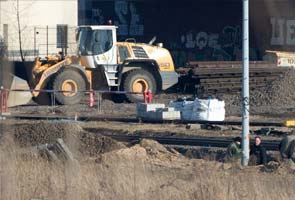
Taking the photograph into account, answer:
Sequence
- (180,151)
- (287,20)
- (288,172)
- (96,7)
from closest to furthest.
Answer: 1. (288,172)
2. (180,151)
3. (287,20)
4. (96,7)

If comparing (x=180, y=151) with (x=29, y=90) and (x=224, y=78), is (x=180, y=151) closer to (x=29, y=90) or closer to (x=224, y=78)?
(x=29, y=90)

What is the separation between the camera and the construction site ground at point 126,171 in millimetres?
13516

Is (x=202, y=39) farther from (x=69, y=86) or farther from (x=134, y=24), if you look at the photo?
(x=69, y=86)

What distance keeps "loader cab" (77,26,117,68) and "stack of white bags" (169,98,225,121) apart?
24.5 feet

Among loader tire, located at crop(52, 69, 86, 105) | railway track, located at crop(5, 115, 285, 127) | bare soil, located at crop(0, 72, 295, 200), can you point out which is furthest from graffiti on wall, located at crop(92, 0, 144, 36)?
bare soil, located at crop(0, 72, 295, 200)

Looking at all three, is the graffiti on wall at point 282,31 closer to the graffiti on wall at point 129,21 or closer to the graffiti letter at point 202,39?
the graffiti letter at point 202,39

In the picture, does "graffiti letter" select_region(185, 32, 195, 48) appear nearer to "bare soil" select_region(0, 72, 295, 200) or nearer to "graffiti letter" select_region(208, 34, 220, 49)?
"graffiti letter" select_region(208, 34, 220, 49)

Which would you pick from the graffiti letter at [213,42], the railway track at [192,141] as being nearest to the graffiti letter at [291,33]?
the graffiti letter at [213,42]

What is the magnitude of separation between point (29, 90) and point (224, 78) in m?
9.94

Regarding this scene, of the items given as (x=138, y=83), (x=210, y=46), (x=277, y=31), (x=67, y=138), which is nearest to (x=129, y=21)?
(x=210, y=46)

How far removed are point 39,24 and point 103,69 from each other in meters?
2.95

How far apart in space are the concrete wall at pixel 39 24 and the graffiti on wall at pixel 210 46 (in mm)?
7214

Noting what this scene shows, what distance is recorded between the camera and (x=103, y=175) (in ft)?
48.0

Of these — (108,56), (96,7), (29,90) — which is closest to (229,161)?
(29,90)
